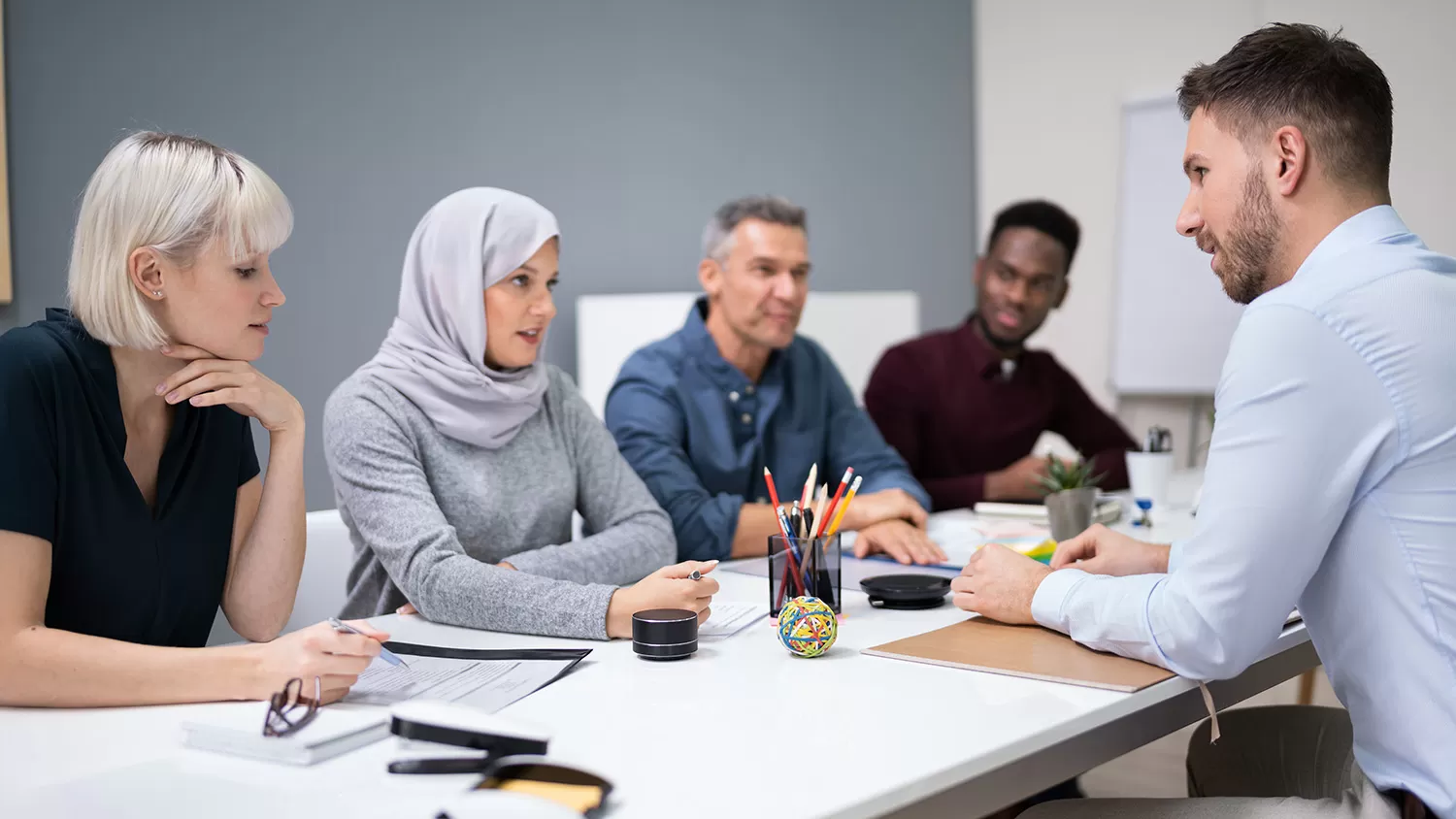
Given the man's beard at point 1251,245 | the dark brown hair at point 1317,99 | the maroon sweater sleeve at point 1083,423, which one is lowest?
the maroon sweater sleeve at point 1083,423

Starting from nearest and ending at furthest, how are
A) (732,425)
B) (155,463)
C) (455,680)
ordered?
(455,680)
(155,463)
(732,425)

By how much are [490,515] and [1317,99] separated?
129 centimetres

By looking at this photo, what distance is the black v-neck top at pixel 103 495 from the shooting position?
1.30m

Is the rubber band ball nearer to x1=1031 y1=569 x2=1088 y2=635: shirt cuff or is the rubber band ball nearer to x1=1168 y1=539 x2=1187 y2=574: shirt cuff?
x1=1031 y1=569 x2=1088 y2=635: shirt cuff

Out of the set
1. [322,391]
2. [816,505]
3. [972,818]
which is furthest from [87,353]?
[322,391]

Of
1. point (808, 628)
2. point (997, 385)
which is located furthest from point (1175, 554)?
point (997, 385)

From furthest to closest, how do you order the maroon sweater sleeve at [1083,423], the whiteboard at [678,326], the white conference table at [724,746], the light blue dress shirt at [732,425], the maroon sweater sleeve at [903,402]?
the whiteboard at [678,326]
the maroon sweater sleeve at [1083,423]
the maroon sweater sleeve at [903,402]
the light blue dress shirt at [732,425]
the white conference table at [724,746]

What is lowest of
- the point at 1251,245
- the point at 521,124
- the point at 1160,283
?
the point at 1160,283

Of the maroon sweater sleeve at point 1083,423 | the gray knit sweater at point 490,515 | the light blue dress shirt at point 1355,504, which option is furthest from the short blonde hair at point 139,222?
the maroon sweater sleeve at point 1083,423

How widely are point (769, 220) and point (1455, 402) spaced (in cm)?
172

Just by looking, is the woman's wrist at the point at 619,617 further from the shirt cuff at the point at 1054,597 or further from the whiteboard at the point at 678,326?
the whiteboard at the point at 678,326

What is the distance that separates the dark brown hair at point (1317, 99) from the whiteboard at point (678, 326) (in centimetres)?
211

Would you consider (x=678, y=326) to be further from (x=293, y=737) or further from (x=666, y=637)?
(x=293, y=737)

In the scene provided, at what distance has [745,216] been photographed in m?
2.72
